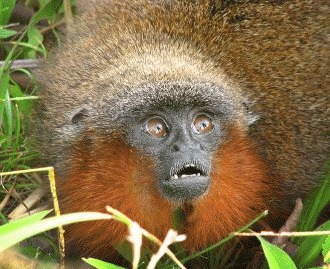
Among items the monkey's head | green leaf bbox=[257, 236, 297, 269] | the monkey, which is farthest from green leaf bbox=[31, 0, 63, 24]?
green leaf bbox=[257, 236, 297, 269]

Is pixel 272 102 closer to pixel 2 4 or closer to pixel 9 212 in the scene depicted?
pixel 9 212

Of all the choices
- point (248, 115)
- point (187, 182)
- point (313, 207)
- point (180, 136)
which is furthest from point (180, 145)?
point (313, 207)

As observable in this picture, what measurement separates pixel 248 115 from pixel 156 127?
0.57 meters

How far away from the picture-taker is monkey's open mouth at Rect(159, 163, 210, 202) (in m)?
3.46

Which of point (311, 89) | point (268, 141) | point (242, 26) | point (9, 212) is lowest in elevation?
point (9, 212)

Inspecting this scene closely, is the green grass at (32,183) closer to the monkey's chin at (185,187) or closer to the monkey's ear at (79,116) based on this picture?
the monkey's chin at (185,187)

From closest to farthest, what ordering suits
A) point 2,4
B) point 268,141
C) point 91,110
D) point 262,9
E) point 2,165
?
1. point 91,110
2. point 268,141
3. point 262,9
4. point 2,165
5. point 2,4

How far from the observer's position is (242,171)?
3.90 metres

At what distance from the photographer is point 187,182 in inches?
136

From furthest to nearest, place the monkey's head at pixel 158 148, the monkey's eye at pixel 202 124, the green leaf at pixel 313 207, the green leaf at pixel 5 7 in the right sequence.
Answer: the green leaf at pixel 5 7, the green leaf at pixel 313 207, the monkey's eye at pixel 202 124, the monkey's head at pixel 158 148

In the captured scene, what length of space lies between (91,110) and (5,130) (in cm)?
117

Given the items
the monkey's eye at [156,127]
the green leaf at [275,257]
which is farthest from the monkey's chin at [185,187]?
the green leaf at [275,257]

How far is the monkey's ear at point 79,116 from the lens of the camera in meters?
3.90

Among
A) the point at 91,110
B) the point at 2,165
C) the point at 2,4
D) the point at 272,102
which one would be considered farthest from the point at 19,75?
the point at 272,102
